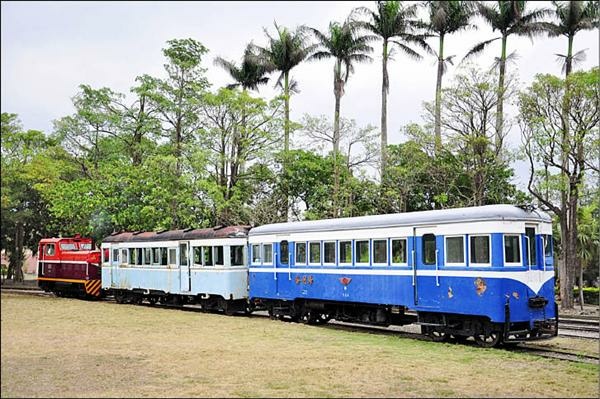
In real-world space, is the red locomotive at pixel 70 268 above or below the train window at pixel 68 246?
below

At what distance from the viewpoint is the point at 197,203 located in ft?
99.5

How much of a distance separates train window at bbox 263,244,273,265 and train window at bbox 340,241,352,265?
3352mm

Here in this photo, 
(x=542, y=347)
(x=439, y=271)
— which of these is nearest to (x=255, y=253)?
(x=439, y=271)

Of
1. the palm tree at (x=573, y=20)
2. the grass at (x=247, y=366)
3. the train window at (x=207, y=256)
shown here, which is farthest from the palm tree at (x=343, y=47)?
the grass at (x=247, y=366)

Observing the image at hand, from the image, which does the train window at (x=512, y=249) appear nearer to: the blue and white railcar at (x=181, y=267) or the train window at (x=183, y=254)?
the blue and white railcar at (x=181, y=267)

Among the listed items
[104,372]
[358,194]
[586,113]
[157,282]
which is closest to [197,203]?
[157,282]

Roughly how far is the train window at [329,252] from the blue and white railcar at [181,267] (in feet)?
13.9

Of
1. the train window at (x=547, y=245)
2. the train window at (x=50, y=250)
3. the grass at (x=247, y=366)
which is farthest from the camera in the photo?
the train window at (x=50, y=250)

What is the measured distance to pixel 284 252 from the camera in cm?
2019

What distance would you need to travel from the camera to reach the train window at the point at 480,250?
47.2 ft

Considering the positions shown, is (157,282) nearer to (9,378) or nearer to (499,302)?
(499,302)

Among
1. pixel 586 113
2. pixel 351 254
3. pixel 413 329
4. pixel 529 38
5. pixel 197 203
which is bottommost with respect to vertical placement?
pixel 413 329

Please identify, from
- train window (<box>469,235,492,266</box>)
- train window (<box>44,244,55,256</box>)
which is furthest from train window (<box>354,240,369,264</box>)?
train window (<box>44,244,55,256</box>)

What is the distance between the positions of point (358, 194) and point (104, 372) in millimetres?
24386
